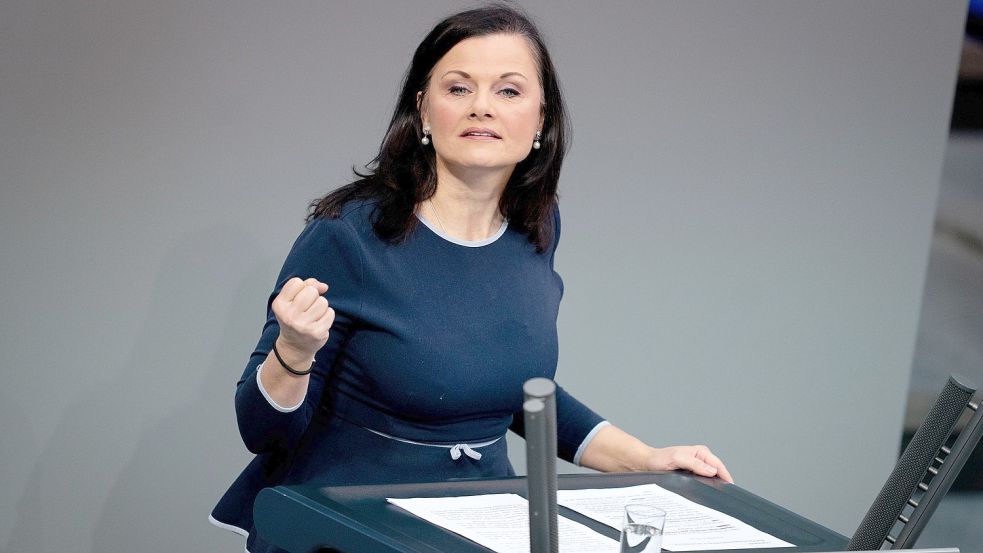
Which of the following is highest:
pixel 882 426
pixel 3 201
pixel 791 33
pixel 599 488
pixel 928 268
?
pixel 791 33

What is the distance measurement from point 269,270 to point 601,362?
0.90 m

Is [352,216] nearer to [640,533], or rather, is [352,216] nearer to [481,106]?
[481,106]

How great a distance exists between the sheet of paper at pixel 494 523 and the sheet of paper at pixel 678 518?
0.21 feet

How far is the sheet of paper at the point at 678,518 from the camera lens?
4.28ft

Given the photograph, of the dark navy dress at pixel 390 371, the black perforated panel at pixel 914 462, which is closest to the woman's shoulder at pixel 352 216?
the dark navy dress at pixel 390 371

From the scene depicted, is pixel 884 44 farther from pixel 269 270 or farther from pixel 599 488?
pixel 599 488

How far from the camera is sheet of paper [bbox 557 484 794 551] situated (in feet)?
4.28

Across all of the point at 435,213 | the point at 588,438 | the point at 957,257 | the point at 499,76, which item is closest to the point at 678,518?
the point at 588,438

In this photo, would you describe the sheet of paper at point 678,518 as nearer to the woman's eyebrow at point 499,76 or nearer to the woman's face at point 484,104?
the woman's face at point 484,104

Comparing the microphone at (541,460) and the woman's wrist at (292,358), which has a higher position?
the woman's wrist at (292,358)

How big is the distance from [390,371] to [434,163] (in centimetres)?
40

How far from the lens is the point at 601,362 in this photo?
2.98 metres

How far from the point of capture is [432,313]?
1697mm

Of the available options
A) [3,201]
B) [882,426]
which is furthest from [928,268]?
[3,201]
